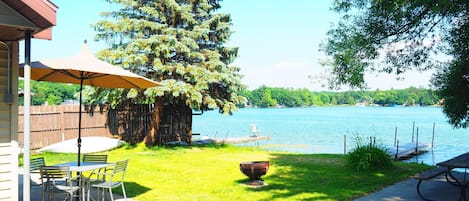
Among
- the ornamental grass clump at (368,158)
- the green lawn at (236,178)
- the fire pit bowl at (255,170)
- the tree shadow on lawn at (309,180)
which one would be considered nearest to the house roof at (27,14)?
the green lawn at (236,178)

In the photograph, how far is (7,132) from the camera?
16.1 ft

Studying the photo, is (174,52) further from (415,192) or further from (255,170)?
(415,192)

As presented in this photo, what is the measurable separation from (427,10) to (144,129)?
11872 millimetres

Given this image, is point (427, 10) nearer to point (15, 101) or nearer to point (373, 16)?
point (373, 16)

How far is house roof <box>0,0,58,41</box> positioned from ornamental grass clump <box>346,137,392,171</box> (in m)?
8.53

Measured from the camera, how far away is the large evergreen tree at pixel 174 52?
14.9 metres

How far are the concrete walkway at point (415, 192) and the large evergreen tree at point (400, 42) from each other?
262cm

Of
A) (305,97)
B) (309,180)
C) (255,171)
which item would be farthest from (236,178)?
(305,97)

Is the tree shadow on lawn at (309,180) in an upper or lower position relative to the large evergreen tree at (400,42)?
lower

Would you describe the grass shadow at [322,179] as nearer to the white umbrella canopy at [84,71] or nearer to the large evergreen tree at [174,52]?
the white umbrella canopy at [84,71]

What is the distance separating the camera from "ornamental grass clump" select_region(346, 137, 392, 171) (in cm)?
1055

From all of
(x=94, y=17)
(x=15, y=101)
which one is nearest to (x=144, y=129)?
(x=94, y=17)

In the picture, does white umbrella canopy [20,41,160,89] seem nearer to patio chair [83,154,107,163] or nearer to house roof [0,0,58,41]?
patio chair [83,154,107,163]

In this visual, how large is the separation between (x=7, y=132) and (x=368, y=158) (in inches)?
336
